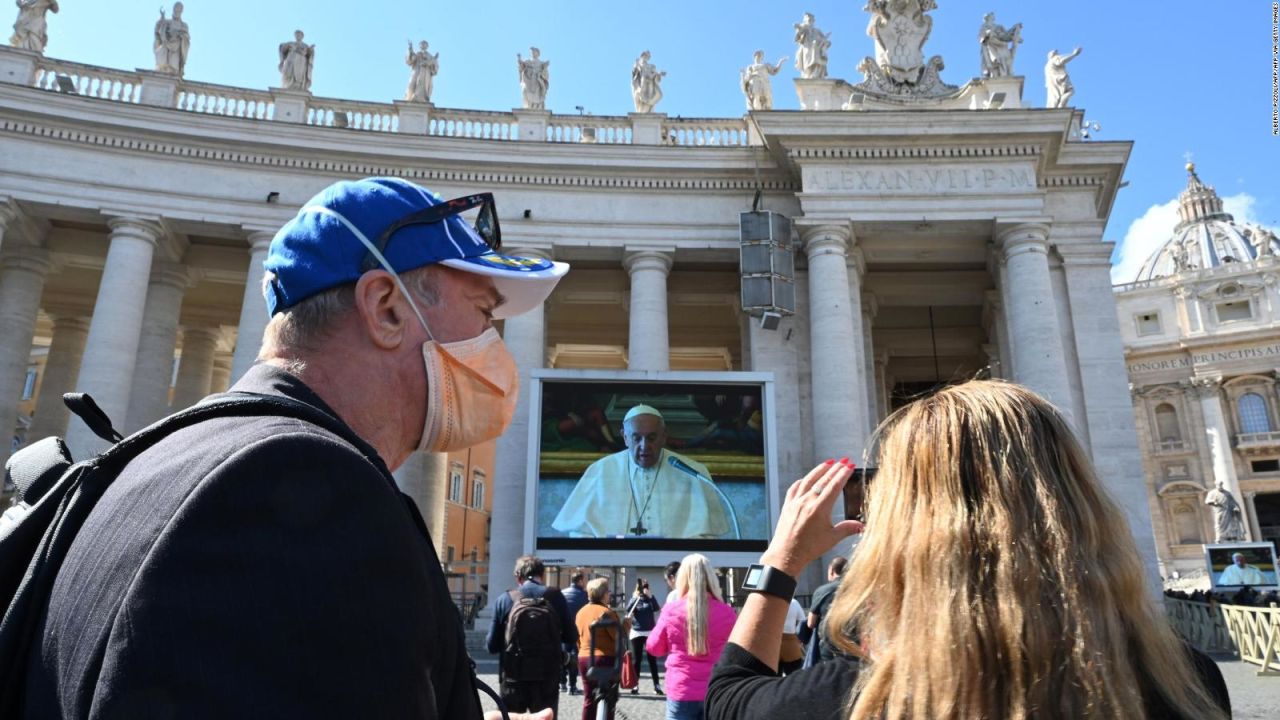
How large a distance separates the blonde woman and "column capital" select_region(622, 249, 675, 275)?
727 inches

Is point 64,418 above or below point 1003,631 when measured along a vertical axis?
above

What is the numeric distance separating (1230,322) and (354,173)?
2807 inches

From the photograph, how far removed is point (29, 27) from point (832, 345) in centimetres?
2087

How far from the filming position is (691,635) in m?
5.86

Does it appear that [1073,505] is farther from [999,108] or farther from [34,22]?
[34,22]

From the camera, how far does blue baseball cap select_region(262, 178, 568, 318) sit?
1.60 metres

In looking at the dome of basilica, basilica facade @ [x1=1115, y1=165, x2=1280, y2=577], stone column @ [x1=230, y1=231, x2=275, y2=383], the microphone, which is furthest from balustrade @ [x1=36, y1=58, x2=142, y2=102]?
the dome of basilica

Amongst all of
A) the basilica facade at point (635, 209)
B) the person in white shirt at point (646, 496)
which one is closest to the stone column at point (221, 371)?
the basilica facade at point (635, 209)

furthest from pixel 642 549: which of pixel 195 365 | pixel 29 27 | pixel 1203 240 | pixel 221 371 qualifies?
pixel 1203 240

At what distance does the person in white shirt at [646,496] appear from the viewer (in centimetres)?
1590

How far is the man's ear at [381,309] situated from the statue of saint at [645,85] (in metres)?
21.1

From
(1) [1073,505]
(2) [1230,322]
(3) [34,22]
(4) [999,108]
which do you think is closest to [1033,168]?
(4) [999,108]

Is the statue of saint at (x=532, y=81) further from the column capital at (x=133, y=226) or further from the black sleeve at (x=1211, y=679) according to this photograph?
the black sleeve at (x=1211, y=679)

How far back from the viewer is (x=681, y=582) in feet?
20.5
